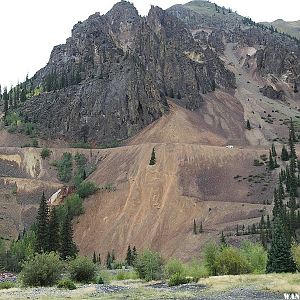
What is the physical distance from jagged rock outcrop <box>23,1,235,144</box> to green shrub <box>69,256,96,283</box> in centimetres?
9760

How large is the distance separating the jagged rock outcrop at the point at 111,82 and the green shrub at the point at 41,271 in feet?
338

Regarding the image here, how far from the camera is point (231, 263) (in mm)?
49469

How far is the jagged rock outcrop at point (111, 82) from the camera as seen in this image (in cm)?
14988

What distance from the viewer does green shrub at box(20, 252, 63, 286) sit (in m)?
43.3

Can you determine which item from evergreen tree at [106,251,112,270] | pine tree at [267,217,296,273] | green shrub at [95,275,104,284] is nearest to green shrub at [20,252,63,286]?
green shrub at [95,275,104,284]

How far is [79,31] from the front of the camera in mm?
184250

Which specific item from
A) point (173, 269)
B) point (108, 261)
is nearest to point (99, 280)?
point (173, 269)

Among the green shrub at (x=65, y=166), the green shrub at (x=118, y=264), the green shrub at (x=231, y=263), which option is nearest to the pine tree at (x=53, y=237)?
the green shrub at (x=118, y=264)

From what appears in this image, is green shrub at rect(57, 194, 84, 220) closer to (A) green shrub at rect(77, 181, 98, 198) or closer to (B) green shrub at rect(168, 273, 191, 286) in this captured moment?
(A) green shrub at rect(77, 181, 98, 198)

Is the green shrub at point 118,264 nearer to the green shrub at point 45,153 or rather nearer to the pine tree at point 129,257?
the pine tree at point 129,257

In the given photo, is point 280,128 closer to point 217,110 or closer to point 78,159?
point 217,110

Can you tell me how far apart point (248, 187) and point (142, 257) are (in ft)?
196

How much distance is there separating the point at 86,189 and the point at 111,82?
54.6m

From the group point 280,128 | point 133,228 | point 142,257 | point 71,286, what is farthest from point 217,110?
point 71,286
